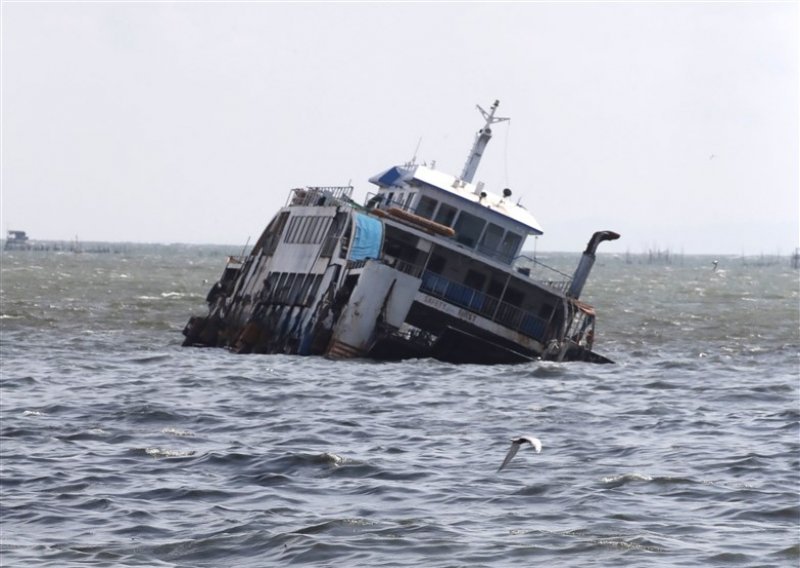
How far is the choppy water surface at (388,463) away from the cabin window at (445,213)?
20.0 feet

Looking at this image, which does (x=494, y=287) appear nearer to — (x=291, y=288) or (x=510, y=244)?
(x=510, y=244)

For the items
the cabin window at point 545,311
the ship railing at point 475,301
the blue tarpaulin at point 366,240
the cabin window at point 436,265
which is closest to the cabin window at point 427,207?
the cabin window at point 436,265

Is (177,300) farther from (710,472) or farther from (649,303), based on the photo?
(710,472)

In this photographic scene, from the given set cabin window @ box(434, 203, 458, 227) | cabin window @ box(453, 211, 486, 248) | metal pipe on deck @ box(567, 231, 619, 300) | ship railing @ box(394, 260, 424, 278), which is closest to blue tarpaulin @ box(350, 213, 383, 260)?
ship railing @ box(394, 260, 424, 278)

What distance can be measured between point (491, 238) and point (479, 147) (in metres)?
7.64

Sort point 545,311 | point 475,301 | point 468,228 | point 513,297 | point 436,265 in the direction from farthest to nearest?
point 468,228 → point 545,311 → point 513,297 → point 436,265 → point 475,301

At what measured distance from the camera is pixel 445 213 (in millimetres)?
46000

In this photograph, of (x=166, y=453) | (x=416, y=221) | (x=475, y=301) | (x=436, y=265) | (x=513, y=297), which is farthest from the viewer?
(x=513, y=297)

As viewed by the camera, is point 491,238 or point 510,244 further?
point 510,244

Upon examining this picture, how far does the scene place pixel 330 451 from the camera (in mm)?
25438

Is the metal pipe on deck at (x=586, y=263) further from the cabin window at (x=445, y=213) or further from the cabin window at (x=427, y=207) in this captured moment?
the cabin window at (x=427, y=207)

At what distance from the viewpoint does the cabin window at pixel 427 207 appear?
4591 cm

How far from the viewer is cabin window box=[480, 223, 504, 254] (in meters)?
46.2

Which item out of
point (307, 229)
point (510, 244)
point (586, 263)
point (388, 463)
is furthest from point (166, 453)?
point (307, 229)
